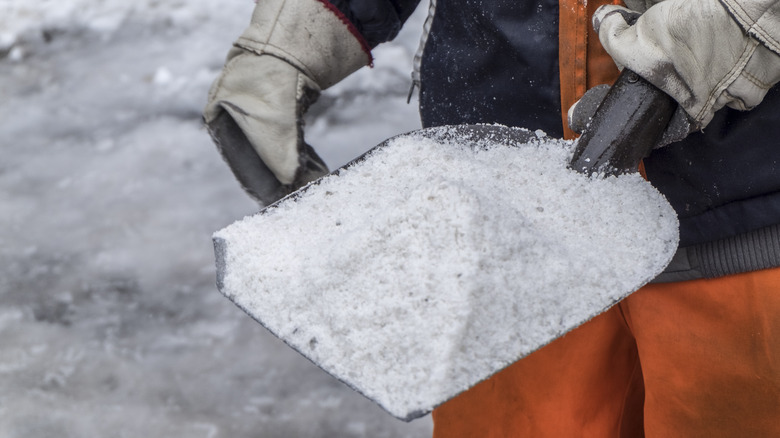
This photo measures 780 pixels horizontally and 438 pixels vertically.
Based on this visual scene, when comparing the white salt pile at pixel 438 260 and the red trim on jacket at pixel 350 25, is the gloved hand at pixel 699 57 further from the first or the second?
the red trim on jacket at pixel 350 25

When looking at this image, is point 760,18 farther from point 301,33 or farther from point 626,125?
point 301,33

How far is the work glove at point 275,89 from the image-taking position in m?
1.29

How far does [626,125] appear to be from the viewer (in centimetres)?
87

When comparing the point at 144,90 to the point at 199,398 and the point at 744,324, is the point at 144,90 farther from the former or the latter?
the point at 744,324

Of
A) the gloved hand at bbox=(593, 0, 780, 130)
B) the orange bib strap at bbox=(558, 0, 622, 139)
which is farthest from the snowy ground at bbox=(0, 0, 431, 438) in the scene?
the gloved hand at bbox=(593, 0, 780, 130)

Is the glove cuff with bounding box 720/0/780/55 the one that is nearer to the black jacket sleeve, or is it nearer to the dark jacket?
the dark jacket

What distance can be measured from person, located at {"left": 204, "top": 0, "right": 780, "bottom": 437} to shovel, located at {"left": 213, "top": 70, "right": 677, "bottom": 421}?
0.28 ft

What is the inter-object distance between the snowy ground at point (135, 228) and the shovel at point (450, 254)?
1055mm

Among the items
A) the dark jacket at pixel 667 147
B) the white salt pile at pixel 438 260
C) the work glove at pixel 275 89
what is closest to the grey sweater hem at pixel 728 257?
the dark jacket at pixel 667 147

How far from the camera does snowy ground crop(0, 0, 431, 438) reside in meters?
1.86

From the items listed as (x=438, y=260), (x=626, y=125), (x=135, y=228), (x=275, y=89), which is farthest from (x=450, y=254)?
(x=135, y=228)

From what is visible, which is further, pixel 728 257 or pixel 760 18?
pixel 728 257

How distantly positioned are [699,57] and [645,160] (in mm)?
206

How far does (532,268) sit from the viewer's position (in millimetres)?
815
